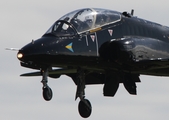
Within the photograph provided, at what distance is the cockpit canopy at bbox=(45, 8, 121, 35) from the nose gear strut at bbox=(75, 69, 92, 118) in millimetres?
2110

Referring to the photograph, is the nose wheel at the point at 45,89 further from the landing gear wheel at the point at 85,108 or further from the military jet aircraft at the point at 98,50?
the landing gear wheel at the point at 85,108

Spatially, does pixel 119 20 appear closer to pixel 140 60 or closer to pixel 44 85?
pixel 140 60

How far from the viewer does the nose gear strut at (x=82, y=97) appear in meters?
37.1

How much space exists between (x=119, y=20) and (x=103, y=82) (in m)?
4.38

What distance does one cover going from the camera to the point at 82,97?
37125 mm

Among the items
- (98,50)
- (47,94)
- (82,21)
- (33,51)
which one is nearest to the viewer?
(33,51)

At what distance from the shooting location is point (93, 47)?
3597 centimetres

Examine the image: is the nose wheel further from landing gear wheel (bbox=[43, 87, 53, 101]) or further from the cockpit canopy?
the cockpit canopy

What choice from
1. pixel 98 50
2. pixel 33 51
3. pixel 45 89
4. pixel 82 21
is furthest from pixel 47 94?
pixel 82 21

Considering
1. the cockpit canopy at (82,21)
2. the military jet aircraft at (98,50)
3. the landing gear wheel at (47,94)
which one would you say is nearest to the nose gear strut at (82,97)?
the military jet aircraft at (98,50)

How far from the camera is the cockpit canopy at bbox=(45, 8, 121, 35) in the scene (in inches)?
1417

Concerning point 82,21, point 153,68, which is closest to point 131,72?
point 153,68

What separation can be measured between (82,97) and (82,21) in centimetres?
350

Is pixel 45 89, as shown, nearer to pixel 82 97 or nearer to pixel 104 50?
pixel 82 97
